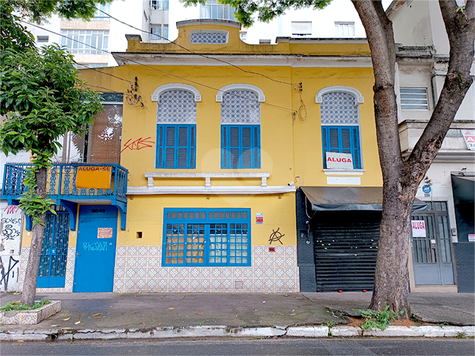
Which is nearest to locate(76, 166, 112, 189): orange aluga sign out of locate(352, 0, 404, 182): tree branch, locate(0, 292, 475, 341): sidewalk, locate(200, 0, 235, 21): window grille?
locate(0, 292, 475, 341): sidewalk

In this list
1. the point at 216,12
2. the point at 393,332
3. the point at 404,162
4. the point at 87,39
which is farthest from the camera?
the point at 87,39

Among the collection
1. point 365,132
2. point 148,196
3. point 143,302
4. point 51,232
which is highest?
point 365,132

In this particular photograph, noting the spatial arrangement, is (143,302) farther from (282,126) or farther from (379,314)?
(282,126)

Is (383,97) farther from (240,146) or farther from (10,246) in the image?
(10,246)

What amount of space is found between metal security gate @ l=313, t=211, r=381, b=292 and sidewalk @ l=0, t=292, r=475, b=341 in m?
0.49

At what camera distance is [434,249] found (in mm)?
10188

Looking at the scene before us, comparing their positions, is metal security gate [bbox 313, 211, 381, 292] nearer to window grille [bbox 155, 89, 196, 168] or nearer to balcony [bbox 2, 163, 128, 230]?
window grille [bbox 155, 89, 196, 168]

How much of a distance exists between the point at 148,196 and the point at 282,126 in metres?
4.75

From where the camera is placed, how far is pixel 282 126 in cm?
1045

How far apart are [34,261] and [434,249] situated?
1100cm

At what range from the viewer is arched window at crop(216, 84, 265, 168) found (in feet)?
34.0

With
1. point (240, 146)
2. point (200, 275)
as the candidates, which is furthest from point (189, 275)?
point (240, 146)

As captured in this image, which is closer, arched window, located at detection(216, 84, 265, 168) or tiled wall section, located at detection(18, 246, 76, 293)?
tiled wall section, located at detection(18, 246, 76, 293)

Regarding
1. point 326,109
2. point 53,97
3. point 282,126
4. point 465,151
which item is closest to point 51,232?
point 53,97
